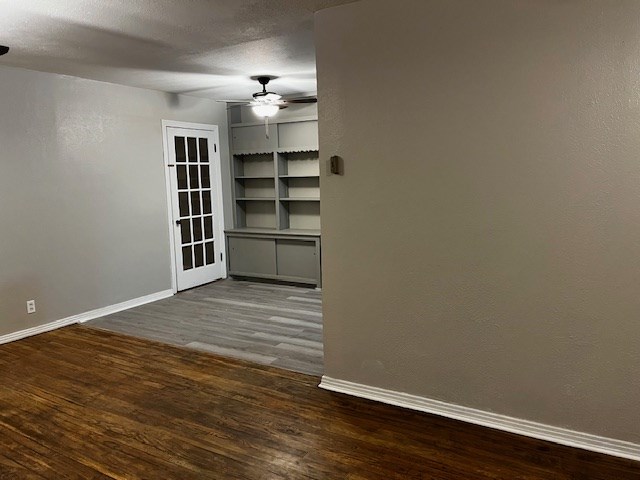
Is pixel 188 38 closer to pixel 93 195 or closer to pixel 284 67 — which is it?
pixel 284 67

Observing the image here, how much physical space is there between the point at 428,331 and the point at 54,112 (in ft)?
13.0

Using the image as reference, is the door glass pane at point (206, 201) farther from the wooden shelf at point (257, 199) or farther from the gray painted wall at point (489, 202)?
the gray painted wall at point (489, 202)

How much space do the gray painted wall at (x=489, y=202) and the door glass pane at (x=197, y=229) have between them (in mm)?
3469

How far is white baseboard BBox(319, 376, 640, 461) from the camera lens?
7.80 feet

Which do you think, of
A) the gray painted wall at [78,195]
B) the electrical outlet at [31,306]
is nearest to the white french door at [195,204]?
the gray painted wall at [78,195]

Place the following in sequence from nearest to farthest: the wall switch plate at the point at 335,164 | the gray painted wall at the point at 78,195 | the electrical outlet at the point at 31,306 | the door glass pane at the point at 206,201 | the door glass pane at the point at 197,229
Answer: the wall switch plate at the point at 335,164 < the gray painted wall at the point at 78,195 < the electrical outlet at the point at 31,306 < the door glass pane at the point at 197,229 < the door glass pane at the point at 206,201

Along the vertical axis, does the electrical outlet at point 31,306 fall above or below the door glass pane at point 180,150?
below

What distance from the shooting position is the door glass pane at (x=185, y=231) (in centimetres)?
594

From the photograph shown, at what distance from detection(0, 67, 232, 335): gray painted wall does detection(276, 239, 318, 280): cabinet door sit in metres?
1.39

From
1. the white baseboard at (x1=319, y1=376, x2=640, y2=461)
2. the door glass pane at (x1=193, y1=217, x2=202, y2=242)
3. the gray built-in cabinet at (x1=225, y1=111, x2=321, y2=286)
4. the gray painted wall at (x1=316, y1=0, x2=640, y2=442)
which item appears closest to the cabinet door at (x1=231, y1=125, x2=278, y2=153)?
the gray built-in cabinet at (x1=225, y1=111, x2=321, y2=286)

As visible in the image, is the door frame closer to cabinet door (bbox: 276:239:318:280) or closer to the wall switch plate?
cabinet door (bbox: 276:239:318:280)

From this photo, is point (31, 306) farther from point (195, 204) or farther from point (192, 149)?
point (192, 149)

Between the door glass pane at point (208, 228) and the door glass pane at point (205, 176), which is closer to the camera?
the door glass pane at point (205, 176)

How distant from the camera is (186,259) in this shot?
19.8 feet
